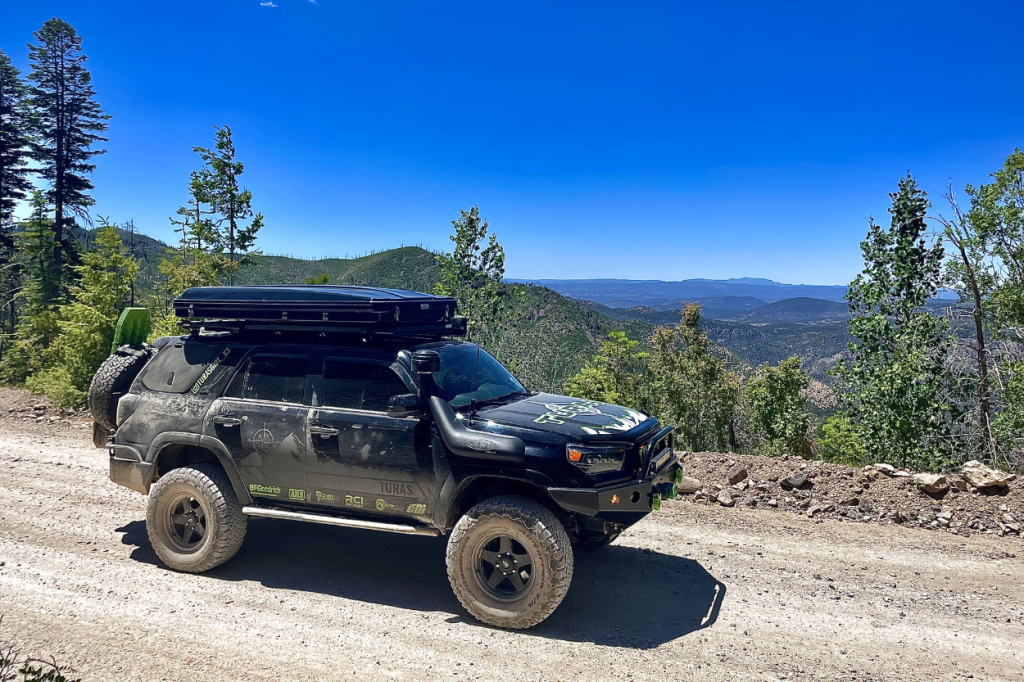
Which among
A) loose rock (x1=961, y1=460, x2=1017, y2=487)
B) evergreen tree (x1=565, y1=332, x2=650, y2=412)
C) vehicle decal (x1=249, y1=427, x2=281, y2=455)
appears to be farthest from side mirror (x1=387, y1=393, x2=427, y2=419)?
evergreen tree (x1=565, y1=332, x2=650, y2=412)

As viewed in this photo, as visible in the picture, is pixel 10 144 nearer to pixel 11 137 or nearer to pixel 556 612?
pixel 11 137

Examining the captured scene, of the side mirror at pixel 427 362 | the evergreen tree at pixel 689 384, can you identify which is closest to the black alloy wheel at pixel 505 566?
the side mirror at pixel 427 362

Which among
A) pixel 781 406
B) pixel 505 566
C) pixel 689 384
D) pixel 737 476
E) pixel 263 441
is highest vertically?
pixel 263 441

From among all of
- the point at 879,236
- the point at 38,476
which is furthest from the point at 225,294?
the point at 879,236

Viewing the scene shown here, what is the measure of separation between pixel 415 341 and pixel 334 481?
152 cm

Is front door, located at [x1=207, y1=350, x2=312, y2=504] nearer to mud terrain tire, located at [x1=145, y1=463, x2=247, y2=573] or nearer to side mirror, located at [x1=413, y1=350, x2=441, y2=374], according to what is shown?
mud terrain tire, located at [x1=145, y1=463, x2=247, y2=573]

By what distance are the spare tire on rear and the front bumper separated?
189 inches

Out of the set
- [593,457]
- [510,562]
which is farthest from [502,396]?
[510,562]

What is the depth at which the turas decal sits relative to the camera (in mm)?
5082

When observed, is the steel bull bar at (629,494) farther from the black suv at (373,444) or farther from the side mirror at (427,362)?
the side mirror at (427,362)

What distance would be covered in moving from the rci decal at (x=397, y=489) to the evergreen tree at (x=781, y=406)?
41525mm

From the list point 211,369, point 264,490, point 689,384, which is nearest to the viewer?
point 264,490

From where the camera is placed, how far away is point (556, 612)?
17.3 feet

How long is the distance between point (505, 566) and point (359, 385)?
6.85ft
